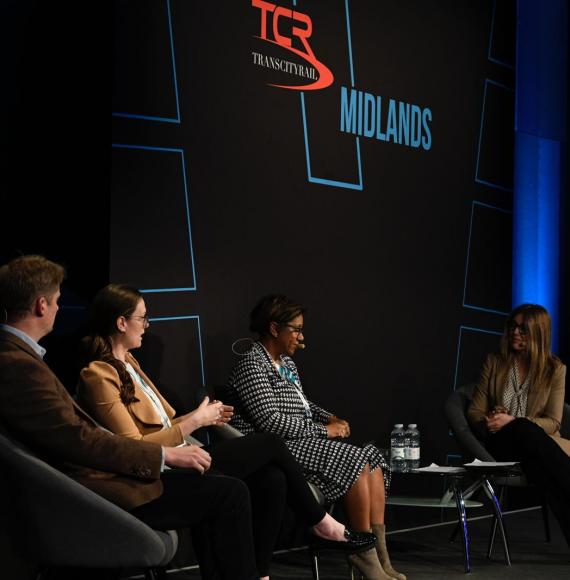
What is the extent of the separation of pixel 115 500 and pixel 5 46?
7.54ft

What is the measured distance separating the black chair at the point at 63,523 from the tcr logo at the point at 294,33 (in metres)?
2.93

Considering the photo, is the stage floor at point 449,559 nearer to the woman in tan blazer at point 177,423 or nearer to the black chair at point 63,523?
the woman in tan blazer at point 177,423

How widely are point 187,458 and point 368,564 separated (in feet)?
3.99

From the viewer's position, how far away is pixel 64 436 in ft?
8.88

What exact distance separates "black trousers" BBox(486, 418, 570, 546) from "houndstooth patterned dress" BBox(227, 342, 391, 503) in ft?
2.46

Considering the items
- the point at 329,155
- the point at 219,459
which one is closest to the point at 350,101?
the point at 329,155

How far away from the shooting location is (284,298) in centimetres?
448

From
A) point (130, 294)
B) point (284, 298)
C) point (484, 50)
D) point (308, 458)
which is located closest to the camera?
point (130, 294)

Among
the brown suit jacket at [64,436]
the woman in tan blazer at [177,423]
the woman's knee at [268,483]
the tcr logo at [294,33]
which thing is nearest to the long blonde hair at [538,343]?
the tcr logo at [294,33]

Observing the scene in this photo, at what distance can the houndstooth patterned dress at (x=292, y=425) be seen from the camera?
4109mm

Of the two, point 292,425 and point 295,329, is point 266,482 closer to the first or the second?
point 292,425

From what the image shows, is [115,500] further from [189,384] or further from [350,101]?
[350,101]

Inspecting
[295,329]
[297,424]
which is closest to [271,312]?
[295,329]

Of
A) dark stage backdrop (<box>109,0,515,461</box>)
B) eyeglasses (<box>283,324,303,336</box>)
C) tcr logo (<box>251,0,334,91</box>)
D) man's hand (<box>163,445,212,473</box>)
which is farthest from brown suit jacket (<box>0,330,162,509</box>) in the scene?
tcr logo (<box>251,0,334,91</box>)
